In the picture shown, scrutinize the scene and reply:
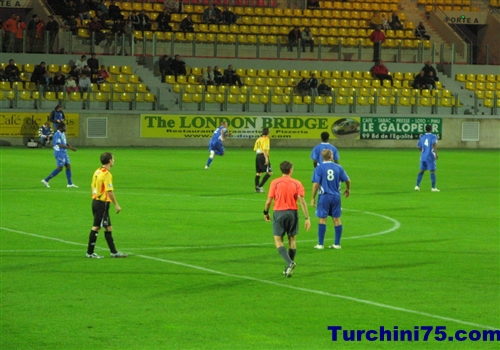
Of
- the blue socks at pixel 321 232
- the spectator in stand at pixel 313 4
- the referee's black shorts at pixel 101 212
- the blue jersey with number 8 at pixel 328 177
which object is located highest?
the spectator in stand at pixel 313 4

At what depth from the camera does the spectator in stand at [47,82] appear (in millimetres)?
44344

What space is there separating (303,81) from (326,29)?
6.98 metres

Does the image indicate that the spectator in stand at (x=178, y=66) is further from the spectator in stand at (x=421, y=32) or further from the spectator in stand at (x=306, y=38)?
the spectator in stand at (x=421, y=32)

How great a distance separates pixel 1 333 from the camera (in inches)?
422

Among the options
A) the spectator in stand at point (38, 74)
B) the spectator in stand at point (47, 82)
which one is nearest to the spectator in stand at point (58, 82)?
the spectator in stand at point (47, 82)

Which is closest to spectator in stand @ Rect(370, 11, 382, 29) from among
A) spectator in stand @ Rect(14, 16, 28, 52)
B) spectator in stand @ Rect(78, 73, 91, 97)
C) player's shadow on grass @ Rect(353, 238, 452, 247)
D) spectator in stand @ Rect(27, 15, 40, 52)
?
spectator in stand @ Rect(78, 73, 91, 97)

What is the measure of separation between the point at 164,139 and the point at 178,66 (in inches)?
169

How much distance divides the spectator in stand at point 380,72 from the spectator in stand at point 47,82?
705 inches

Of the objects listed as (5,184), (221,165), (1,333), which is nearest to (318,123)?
(221,165)

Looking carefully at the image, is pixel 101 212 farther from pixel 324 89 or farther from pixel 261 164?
pixel 324 89

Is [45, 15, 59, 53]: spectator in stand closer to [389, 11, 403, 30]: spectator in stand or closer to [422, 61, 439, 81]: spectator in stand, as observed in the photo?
[422, 61, 439, 81]: spectator in stand

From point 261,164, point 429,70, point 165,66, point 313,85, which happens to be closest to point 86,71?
point 165,66

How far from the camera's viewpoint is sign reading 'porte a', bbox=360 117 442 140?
49.6 meters

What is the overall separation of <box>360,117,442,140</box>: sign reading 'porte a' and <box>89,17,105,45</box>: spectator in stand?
45.5ft
